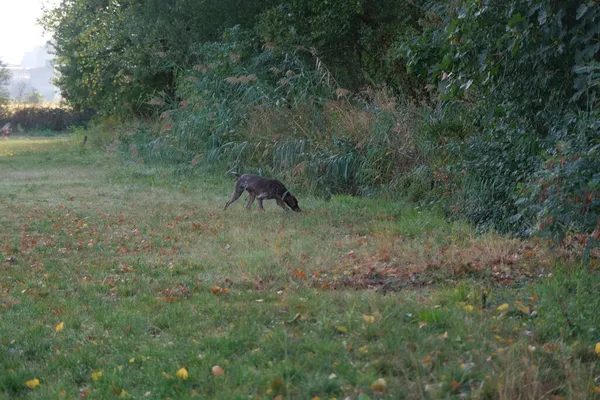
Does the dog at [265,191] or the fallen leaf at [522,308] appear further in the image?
the dog at [265,191]

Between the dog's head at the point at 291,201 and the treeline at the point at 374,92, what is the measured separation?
2.13 meters

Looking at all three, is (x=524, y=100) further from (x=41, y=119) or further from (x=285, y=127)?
(x=41, y=119)

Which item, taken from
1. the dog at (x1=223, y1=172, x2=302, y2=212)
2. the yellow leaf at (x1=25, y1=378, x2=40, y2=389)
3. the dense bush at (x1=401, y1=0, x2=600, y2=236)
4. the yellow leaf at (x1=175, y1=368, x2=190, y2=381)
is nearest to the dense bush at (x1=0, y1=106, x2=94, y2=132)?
the dog at (x1=223, y1=172, x2=302, y2=212)

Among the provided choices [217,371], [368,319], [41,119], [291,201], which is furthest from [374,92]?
[41,119]

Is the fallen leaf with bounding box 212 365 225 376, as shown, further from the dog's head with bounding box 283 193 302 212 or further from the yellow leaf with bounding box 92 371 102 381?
the dog's head with bounding box 283 193 302 212

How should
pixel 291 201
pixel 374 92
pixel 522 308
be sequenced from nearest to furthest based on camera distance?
pixel 522 308, pixel 291 201, pixel 374 92

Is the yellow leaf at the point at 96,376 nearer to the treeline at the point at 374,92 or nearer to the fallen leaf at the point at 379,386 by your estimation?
the fallen leaf at the point at 379,386

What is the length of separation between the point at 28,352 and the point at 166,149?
15.7 metres

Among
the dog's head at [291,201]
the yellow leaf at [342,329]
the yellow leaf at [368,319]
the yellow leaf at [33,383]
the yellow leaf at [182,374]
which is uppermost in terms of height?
the dog's head at [291,201]

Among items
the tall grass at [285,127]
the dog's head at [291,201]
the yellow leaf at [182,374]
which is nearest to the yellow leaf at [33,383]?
the yellow leaf at [182,374]

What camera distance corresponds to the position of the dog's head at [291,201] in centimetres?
1292

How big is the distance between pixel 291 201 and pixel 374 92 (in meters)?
5.99

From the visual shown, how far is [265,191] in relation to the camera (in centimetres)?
1333

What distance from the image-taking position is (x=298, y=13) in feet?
70.7
